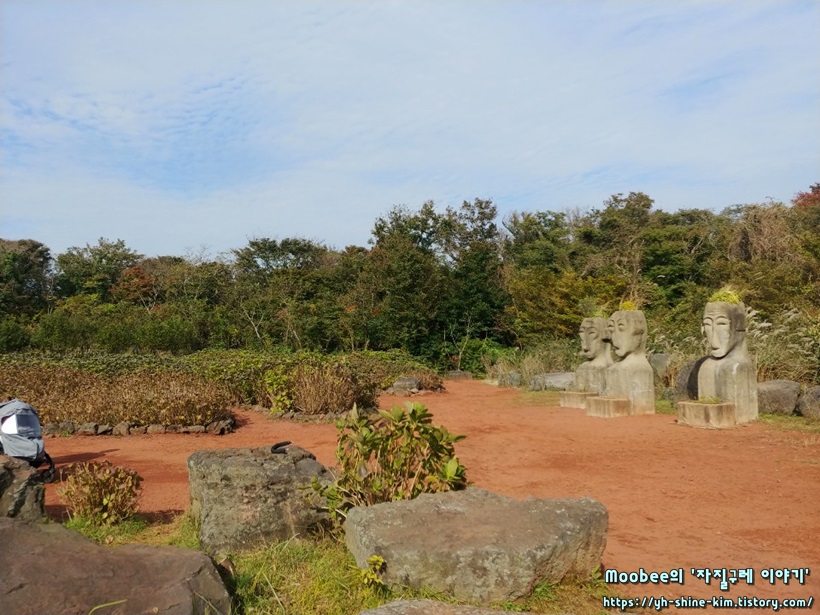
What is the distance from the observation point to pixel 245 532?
4.25m

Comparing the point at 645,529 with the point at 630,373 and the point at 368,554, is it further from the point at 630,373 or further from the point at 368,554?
the point at 630,373

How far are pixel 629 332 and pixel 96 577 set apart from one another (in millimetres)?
9354

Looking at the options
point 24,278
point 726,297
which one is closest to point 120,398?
point 726,297

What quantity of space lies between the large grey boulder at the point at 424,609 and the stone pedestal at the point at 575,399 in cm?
885

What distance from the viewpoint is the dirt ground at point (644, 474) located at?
14.1ft

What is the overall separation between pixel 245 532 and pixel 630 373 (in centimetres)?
796

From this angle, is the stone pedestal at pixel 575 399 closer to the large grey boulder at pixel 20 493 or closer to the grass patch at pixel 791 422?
the grass patch at pixel 791 422

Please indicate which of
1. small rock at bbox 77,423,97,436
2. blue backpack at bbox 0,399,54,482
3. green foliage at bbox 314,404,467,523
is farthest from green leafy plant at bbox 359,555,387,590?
small rock at bbox 77,423,97,436

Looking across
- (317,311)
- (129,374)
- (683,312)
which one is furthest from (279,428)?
(683,312)

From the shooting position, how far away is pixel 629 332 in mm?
10859

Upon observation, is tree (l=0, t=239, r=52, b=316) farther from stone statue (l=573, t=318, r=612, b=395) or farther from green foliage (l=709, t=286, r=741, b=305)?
green foliage (l=709, t=286, r=741, b=305)

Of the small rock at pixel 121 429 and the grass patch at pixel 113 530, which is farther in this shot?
the small rock at pixel 121 429

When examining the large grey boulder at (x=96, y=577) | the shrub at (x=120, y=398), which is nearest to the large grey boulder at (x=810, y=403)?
the shrub at (x=120, y=398)

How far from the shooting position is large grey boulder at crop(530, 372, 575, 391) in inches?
564
